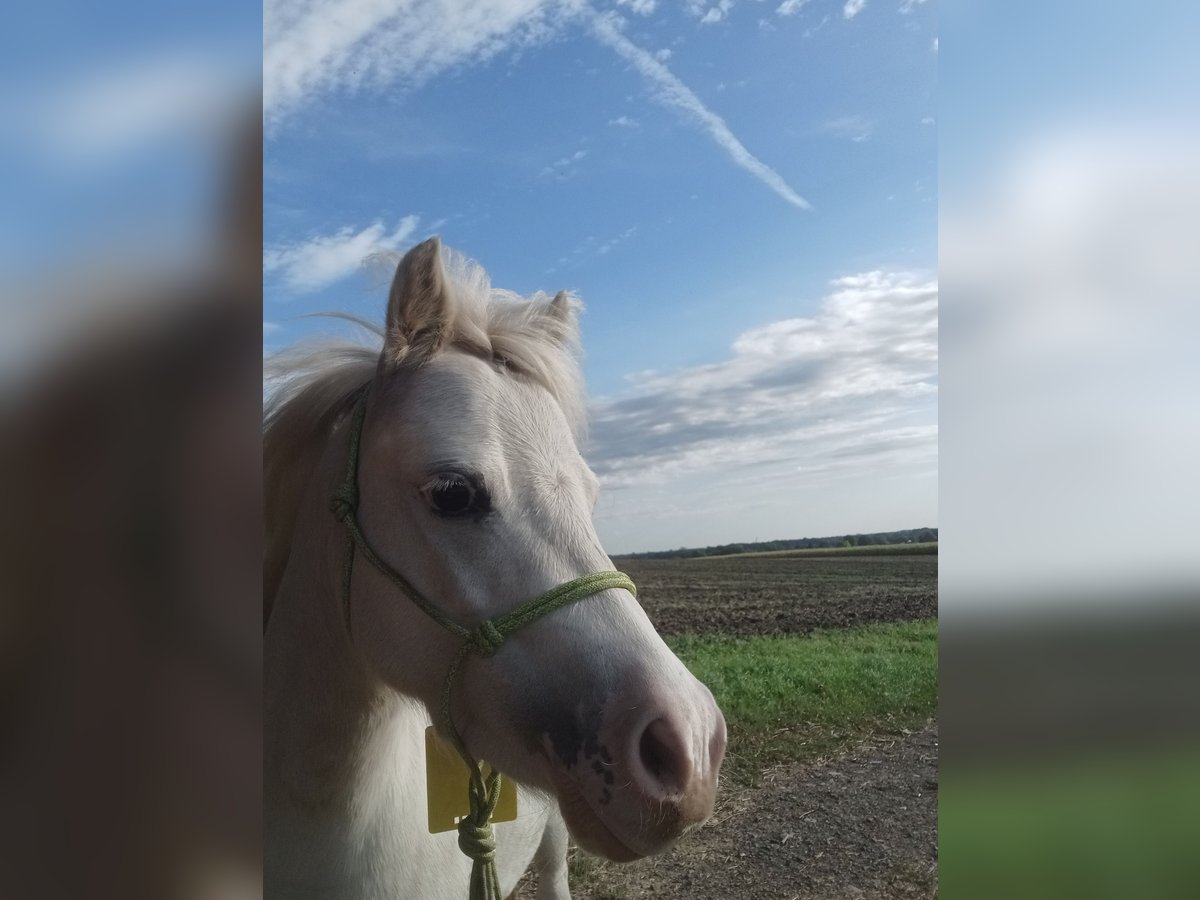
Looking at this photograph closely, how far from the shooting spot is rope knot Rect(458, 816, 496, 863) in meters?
1.31

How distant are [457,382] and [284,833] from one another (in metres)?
0.83

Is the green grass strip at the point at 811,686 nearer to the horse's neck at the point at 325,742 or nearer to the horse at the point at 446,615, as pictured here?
Result: the horse at the point at 446,615

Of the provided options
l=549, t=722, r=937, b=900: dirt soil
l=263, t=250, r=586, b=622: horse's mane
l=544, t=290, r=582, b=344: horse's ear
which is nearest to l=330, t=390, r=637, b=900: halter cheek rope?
l=263, t=250, r=586, b=622: horse's mane

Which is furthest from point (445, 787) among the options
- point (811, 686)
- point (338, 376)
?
point (811, 686)

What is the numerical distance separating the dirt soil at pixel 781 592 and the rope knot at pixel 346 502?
4.27 feet

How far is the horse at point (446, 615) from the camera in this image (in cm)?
108

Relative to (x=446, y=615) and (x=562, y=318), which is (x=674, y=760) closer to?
(x=446, y=615)

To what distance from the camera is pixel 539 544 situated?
3.84 feet

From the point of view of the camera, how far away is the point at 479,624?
1168 mm

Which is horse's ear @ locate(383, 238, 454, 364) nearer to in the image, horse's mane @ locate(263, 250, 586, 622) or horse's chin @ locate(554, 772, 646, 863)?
horse's mane @ locate(263, 250, 586, 622)

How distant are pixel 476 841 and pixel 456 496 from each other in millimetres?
613

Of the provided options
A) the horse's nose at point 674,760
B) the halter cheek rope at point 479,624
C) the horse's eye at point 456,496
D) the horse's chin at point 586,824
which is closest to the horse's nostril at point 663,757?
the horse's nose at point 674,760
